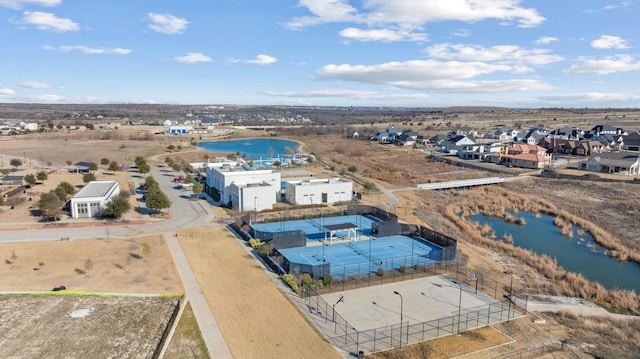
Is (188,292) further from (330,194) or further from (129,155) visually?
(129,155)

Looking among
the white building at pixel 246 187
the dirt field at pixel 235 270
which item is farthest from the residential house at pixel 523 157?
the white building at pixel 246 187

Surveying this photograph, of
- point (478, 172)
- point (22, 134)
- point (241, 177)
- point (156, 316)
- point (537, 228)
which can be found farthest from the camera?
point (22, 134)

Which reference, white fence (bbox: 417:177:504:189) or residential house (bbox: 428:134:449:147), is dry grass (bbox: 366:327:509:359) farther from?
residential house (bbox: 428:134:449:147)

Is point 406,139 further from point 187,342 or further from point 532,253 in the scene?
point 187,342

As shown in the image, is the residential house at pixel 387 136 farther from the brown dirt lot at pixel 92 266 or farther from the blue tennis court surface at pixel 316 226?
the brown dirt lot at pixel 92 266

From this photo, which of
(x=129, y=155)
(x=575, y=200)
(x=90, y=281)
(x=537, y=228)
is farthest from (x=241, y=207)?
(x=129, y=155)

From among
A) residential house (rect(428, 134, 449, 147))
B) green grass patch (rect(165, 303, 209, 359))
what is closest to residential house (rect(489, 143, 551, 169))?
residential house (rect(428, 134, 449, 147))
